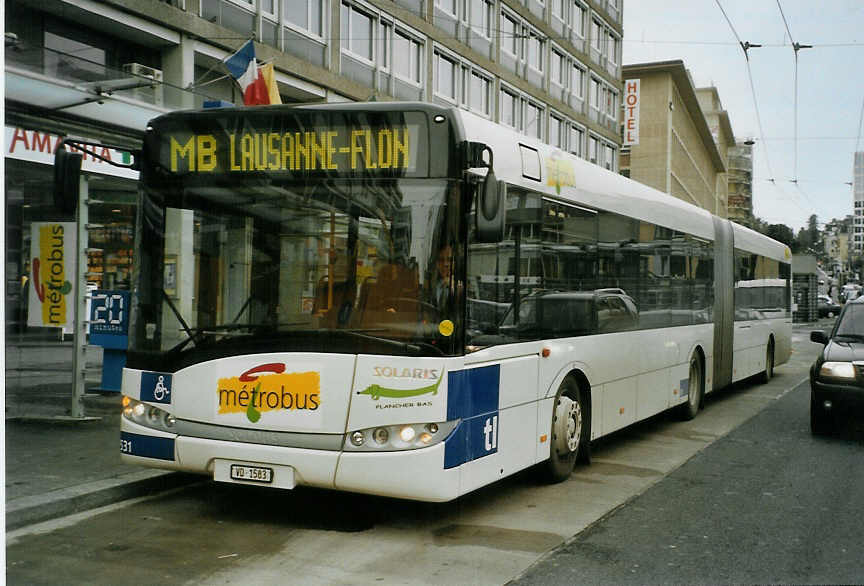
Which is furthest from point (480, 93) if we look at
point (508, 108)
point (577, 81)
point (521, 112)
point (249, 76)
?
point (249, 76)

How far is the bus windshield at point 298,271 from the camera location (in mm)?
6195

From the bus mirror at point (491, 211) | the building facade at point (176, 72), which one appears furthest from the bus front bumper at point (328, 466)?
the building facade at point (176, 72)

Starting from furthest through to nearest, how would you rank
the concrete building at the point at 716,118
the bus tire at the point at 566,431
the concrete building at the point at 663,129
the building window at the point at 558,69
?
1. the concrete building at the point at 716,118
2. the concrete building at the point at 663,129
3. the building window at the point at 558,69
4. the bus tire at the point at 566,431

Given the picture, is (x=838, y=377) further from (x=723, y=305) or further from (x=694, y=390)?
(x=723, y=305)

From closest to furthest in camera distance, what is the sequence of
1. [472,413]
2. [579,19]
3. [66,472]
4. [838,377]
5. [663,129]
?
[472,413] < [66,472] < [838,377] < [579,19] < [663,129]

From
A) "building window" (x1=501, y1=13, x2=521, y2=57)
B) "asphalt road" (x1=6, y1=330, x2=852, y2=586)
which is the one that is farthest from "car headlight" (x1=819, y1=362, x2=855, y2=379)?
"building window" (x1=501, y1=13, x2=521, y2=57)

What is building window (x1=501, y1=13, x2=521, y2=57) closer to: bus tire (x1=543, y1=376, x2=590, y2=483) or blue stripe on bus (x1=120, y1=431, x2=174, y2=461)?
bus tire (x1=543, y1=376, x2=590, y2=483)

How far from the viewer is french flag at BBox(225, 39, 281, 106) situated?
592 inches

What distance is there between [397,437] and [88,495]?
2665mm

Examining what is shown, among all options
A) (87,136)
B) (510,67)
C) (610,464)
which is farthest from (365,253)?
(510,67)

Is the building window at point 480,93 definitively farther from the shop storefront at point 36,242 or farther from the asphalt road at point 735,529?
the asphalt road at point 735,529

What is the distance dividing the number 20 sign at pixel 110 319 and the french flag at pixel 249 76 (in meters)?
4.50

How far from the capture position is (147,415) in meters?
6.77

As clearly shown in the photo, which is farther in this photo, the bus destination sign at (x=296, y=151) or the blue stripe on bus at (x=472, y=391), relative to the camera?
the bus destination sign at (x=296, y=151)
